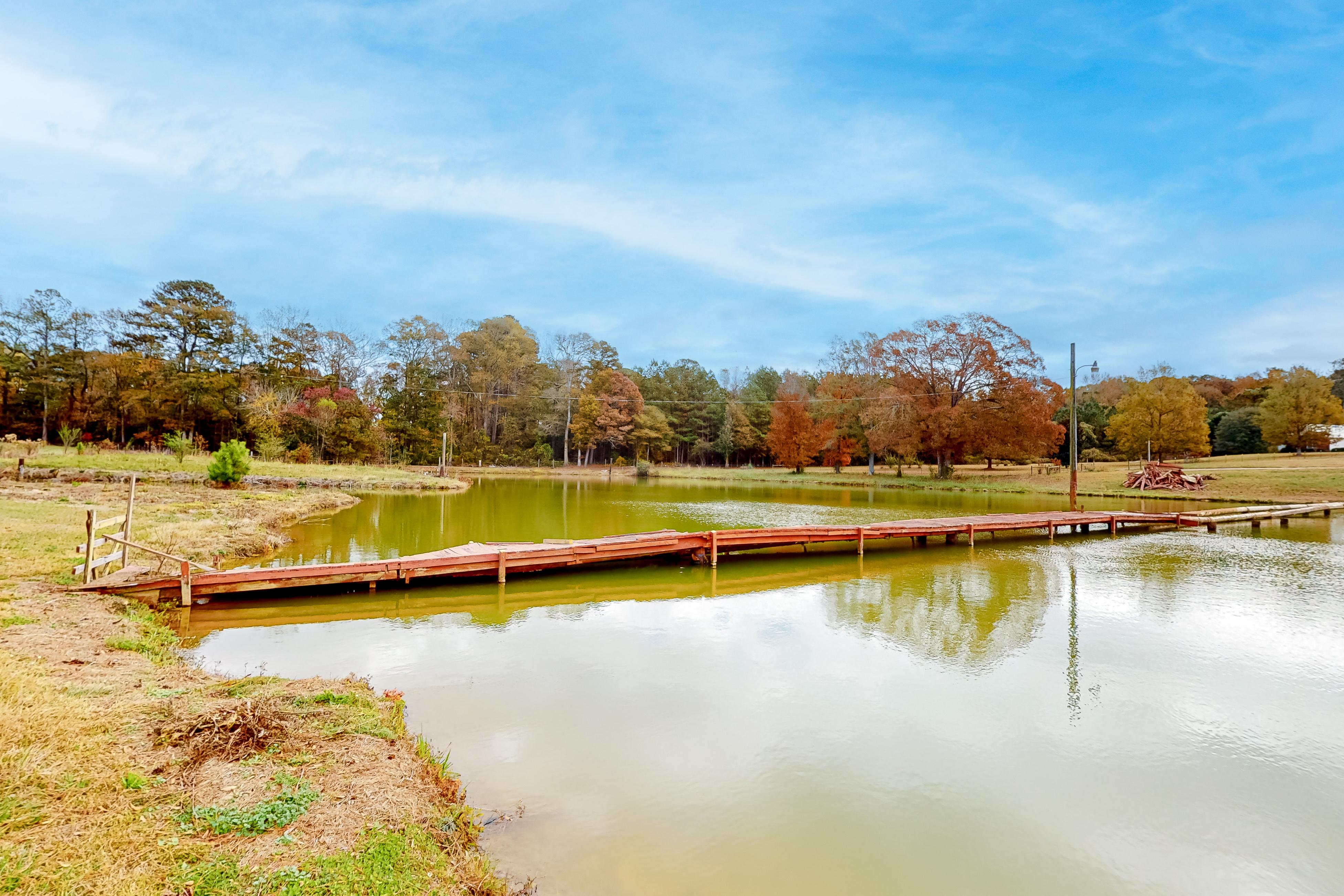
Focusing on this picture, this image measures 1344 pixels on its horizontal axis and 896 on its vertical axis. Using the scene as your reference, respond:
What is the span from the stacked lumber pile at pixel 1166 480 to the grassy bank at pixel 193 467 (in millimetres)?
31189

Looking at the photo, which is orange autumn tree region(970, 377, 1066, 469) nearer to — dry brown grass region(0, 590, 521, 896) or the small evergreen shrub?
the small evergreen shrub

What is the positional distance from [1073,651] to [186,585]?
11.0 meters

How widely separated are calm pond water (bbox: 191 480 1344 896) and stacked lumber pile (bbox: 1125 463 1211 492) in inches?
772

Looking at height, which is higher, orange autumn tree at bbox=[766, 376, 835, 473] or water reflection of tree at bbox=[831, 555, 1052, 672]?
orange autumn tree at bbox=[766, 376, 835, 473]

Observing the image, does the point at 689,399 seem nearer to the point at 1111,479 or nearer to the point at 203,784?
the point at 1111,479

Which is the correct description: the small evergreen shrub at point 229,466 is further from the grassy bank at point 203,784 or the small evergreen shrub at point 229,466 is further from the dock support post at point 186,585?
the grassy bank at point 203,784

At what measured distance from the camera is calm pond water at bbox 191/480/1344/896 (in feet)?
12.7

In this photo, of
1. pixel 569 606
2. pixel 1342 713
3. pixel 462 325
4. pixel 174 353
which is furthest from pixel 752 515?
pixel 462 325

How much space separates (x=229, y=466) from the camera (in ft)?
67.1

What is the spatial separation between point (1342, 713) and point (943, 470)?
109ft

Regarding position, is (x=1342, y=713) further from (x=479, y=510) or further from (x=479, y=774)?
(x=479, y=510)

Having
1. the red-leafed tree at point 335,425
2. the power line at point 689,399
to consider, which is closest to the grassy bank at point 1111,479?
the power line at point 689,399

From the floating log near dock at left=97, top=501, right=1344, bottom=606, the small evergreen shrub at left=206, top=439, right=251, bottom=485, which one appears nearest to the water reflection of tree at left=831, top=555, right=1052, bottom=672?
the floating log near dock at left=97, top=501, right=1344, bottom=606

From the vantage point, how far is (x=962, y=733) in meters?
5.47
